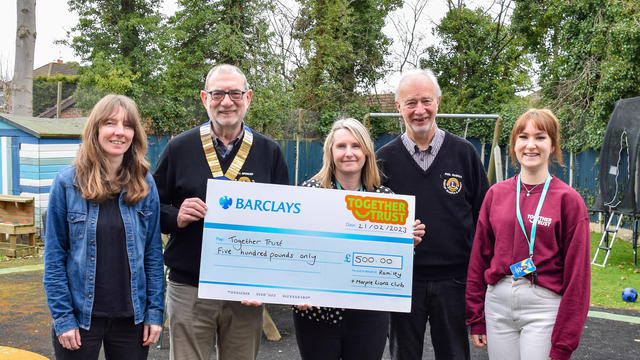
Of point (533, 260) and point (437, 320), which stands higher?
point (533, 260)

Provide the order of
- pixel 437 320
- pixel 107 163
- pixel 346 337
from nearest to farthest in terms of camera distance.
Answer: pixel 107 163, pixel 346 337, pixel 437 320

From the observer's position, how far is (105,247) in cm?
261

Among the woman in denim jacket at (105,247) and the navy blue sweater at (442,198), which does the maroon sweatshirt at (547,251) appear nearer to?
the navy blue sweater at (442,198)

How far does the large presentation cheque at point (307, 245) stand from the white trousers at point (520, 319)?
472 mm

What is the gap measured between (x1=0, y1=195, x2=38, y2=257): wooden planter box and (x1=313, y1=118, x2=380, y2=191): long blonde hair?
367 inches

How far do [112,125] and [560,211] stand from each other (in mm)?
2289

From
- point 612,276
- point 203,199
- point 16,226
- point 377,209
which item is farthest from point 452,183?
point 16,226

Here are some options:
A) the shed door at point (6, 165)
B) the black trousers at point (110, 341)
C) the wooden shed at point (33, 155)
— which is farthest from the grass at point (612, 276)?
the black trousers at point (110, 341)

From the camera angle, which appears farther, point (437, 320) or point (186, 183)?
point (437, 320)

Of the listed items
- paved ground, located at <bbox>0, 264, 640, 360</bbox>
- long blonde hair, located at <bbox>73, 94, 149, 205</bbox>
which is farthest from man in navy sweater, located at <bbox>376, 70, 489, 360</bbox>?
paved ground, located at <bbox>0, 264, 640, 360</bbox>

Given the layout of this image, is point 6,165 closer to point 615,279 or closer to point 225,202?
point 225,202

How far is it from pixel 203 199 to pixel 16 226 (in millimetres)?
8975

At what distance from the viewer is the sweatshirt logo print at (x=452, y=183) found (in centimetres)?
326

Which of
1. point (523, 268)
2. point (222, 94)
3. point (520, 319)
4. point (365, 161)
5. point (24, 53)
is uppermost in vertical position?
point (24, 53)
